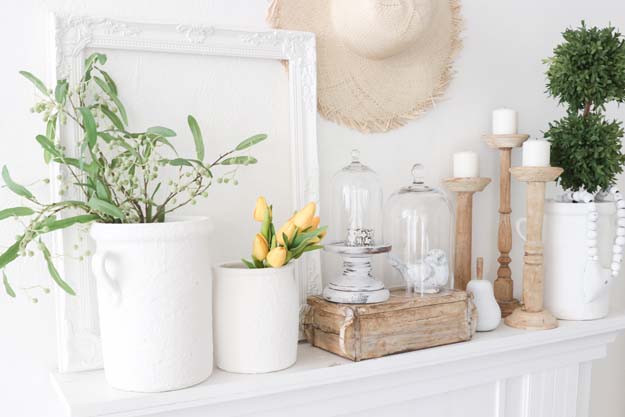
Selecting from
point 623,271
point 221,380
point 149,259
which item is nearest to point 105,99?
point 149,259

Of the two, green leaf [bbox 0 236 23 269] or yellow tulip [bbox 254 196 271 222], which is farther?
yellow tulip [bbox 254 196 271 222]

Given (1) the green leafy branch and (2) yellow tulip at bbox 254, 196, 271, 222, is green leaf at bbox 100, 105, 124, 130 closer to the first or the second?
(1) the green leafy branch

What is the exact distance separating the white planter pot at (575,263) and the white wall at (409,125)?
0.13 metres

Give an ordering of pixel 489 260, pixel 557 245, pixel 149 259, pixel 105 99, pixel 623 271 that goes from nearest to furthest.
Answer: pixel 149 259, pixel 105 99, pixel 557 245, pixel 489 260, pixel 623 271

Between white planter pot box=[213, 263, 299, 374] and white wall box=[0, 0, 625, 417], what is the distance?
9.5 inches

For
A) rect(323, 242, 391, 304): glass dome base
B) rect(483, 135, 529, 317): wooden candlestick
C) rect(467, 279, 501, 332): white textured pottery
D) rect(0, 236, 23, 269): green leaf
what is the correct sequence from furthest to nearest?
rect(483, 135, 529, 317): wooden candlestick
rect(467, 279, 501, 332): white textured pottery
rect(323, 242, 391, 304): glass dome base
rect(0, 236, 23, 269): green leaf

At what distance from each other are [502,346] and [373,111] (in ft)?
1.50

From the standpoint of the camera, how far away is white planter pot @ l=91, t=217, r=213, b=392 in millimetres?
787

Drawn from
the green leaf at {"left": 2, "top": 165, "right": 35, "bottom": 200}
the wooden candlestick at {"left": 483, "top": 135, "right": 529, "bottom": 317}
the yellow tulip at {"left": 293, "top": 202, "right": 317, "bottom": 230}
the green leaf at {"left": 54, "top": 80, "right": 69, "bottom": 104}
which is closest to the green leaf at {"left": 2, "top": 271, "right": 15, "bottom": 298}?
the green leaf at {"left": 2, "top": 165, "right": 35, "bottom": 200}

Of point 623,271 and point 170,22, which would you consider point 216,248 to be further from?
point 623,271

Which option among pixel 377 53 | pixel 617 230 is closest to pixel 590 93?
pixel 617 230

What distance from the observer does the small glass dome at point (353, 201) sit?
1.06 metres

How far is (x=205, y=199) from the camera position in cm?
98

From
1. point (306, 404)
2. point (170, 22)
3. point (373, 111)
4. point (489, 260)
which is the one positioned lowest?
point (306, 404)
